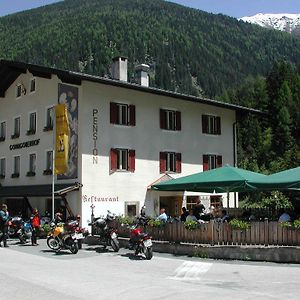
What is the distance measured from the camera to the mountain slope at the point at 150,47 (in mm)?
159125

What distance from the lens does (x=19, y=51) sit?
6048 inches

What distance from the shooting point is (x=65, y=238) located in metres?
17.1

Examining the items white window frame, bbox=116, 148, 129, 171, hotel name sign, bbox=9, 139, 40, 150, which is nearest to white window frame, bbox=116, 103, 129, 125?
white window frame, bbox=116, 148, 129, 171

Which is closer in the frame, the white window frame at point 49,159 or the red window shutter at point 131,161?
the red window shutter at point 131,161

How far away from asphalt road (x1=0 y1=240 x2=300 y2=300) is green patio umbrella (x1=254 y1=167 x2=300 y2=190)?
2.59 m

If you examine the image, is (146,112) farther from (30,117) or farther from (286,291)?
(286,291)

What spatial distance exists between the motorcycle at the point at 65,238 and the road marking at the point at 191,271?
434cm

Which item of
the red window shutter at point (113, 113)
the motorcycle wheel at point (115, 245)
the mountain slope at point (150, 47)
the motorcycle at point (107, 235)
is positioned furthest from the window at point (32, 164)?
the mountain slope at point (150, 47)

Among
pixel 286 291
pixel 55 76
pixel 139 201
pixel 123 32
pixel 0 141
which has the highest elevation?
pixel 123 32

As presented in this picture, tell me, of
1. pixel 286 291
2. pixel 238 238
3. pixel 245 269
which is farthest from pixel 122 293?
pixel 238 238

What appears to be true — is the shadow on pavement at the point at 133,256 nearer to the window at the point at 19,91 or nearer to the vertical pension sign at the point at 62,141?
the vertical pension sign at the point at 62,141

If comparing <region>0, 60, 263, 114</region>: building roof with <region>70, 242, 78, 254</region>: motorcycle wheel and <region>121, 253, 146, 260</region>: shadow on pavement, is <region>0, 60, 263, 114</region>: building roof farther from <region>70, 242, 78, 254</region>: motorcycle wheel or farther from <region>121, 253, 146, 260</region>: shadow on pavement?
<region>121, 253, 146, 260</region>: shadow on pavement

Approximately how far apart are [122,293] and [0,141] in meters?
24.6

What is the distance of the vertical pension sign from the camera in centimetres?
2528
